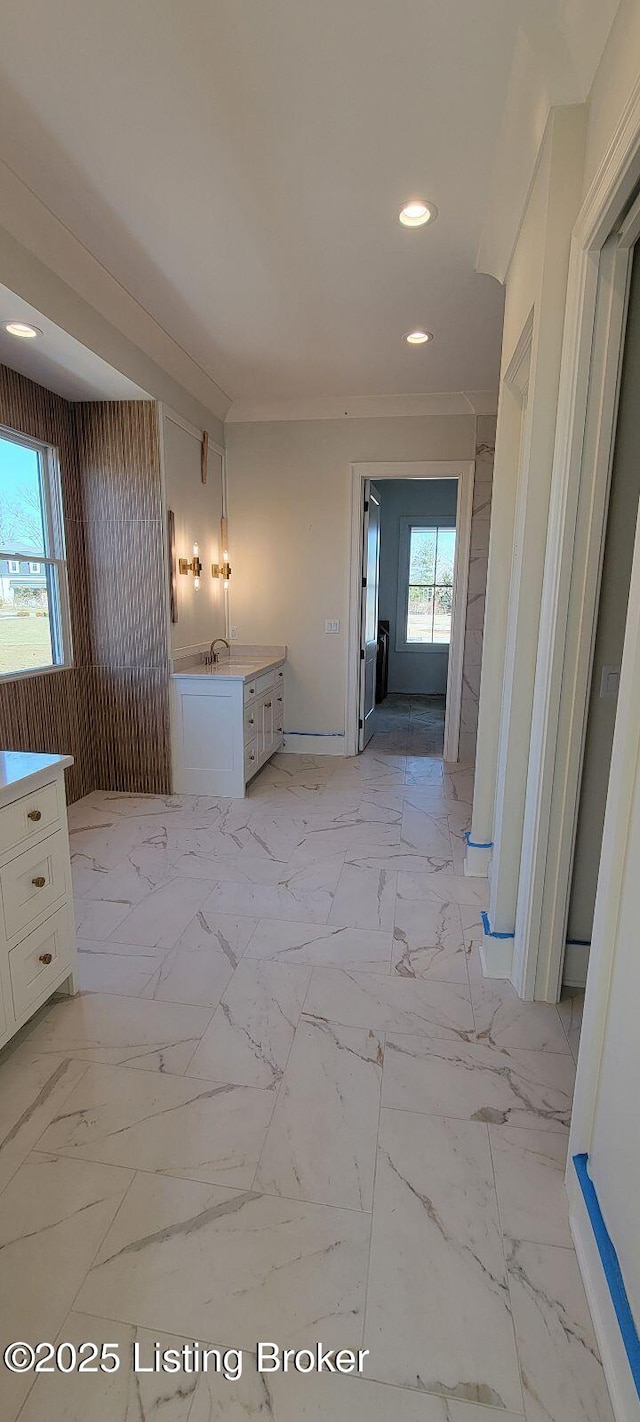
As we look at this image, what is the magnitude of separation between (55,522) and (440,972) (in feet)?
10.6

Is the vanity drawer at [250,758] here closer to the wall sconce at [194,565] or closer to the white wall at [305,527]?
the white wall at [305,527]

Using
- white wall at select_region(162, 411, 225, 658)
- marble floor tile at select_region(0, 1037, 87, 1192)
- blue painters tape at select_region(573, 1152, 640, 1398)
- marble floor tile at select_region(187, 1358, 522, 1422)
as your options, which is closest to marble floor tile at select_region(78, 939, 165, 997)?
marble floor tile at select_region(0, 1037, 87, 1192)

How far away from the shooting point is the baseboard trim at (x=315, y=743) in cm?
512

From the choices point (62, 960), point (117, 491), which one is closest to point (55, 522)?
point (117, 491)

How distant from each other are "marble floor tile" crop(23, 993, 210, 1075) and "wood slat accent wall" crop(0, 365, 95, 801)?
164cm

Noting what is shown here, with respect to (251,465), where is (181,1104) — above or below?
below

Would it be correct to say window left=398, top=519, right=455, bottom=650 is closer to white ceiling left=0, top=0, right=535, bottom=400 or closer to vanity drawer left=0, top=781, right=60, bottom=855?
white ceiling left=0, top=0, right=535, bottom=400

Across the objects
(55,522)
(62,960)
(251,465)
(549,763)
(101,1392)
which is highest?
(251,465)

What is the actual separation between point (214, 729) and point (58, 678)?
3.27 feet

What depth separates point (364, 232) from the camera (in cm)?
249

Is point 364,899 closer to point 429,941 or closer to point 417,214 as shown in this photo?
point 429,941

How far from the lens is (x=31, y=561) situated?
11.2 feet

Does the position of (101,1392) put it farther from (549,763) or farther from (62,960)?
(549,763)

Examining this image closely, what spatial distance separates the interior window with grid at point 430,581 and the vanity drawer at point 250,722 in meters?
4.36
